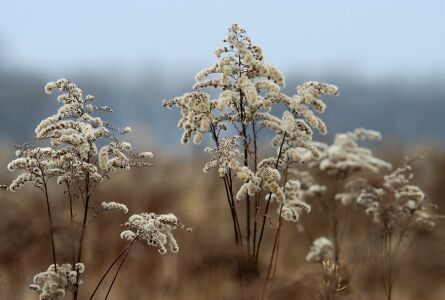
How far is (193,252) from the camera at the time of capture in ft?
22.9

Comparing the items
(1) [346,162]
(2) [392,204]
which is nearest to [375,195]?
(2) [392,204]

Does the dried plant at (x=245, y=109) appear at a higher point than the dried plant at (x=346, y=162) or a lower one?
lower

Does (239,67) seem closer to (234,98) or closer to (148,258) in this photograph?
(234,98)

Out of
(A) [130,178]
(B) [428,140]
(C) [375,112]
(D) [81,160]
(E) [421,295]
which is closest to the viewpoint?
(D) [81,160]

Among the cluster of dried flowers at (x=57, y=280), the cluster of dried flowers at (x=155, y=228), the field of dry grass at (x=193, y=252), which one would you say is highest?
the field of dry grass at (x=193, y=252)

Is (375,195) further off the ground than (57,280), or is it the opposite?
(375,195)

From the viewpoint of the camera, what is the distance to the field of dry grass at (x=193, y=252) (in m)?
5.54

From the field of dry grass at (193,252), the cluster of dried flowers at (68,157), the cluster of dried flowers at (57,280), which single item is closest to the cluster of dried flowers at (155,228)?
the cluster of dried flowers at (68,157)

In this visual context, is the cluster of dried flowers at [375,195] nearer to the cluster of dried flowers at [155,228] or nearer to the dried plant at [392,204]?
the dried plant at [392,204]

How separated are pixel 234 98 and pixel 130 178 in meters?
7.27

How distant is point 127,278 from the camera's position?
25.6ft

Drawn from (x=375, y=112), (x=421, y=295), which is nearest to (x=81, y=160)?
(x=421, y=295)

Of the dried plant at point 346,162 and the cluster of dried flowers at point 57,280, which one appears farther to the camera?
the dried plant at point 346,162

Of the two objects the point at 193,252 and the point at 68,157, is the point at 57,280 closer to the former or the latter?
the point at 68,157
